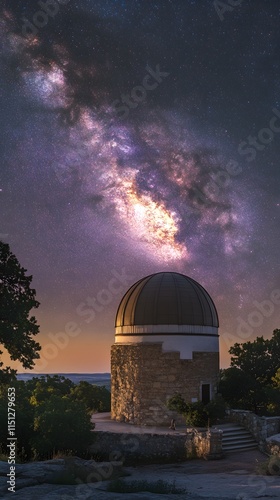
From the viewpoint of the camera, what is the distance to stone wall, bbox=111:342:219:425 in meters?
26.4

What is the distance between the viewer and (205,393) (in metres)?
27.4

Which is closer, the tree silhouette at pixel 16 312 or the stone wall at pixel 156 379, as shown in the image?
→ the tree silhouette at pixel 16 312

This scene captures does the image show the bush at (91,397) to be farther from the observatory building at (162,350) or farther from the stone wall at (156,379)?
the stone wall at (156,379)

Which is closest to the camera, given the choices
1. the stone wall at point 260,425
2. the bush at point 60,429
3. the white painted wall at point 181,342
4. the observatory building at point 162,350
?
the bush at point 60,429

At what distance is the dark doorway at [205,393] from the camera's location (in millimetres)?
27231

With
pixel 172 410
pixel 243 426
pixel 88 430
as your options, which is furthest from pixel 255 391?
pixel 88 430

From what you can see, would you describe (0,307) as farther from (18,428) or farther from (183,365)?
(183,365)

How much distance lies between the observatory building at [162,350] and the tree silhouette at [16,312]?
29.4 ft

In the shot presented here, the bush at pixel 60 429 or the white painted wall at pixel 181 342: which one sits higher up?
the white painted wall at pixel 181 342

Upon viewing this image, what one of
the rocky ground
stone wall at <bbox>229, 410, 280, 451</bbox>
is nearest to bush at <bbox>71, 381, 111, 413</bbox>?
stone wall at <bbox>229, 410, 280, 451</bbox>

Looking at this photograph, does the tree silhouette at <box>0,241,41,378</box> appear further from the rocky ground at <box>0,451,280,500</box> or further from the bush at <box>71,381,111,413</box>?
the bush at <box>71,381,111,413</box>

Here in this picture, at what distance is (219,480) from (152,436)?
569cm

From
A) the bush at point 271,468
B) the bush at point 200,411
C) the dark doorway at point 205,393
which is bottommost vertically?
the bush at point 271,468

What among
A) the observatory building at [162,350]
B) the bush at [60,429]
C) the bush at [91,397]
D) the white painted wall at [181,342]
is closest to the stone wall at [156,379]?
the observatory building at [162,350]
